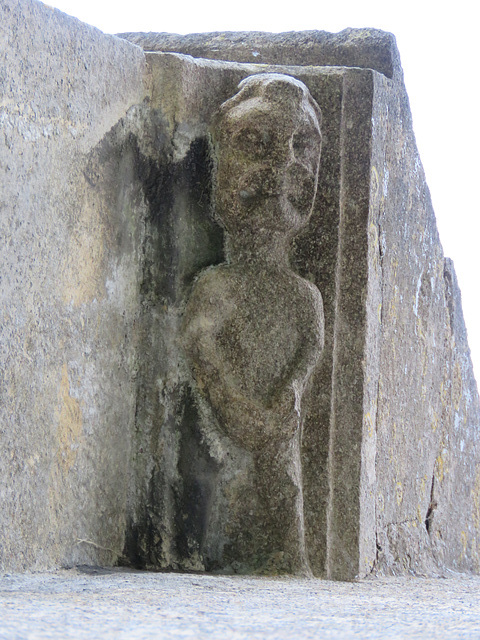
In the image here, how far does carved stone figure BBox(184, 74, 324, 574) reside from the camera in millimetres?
1768

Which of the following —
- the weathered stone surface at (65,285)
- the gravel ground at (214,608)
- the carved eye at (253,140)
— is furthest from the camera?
the carved eye at (253,140)

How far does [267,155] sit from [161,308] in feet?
1.29

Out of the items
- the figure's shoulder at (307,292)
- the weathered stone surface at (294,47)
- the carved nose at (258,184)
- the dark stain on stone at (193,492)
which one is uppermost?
the weathered stone surface at (294,47)

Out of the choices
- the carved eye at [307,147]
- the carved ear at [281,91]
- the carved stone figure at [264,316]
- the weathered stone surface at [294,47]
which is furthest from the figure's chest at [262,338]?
the weathered stone surface at [294,47]

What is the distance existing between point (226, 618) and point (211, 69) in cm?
126

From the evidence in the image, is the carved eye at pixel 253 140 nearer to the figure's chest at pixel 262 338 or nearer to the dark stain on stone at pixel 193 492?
the figure's chest at pixel 262 338

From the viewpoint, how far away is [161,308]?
1849mm

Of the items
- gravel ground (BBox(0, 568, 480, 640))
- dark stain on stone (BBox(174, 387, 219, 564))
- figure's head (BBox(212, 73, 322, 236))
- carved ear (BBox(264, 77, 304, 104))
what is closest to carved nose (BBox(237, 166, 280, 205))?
figure's head (BBox(212, 73, 322, 236))

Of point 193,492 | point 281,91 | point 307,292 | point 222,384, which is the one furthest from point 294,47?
point 193,492

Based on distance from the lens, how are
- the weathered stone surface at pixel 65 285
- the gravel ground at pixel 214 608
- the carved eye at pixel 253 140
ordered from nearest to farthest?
the gravel ground at pixel 214 608 < the weathered stone surface at pixel 65 285 < the carved eye at pixel 253 140

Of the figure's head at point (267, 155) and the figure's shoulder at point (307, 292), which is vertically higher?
the figure's head at point (267, 155)

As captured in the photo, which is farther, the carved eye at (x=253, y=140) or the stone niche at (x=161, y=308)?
the carved eye at (x=253, y=140)

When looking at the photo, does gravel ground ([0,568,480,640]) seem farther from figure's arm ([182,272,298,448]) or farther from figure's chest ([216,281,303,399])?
figure's chest ([216,281,303,399])

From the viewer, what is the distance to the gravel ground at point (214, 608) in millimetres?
935
